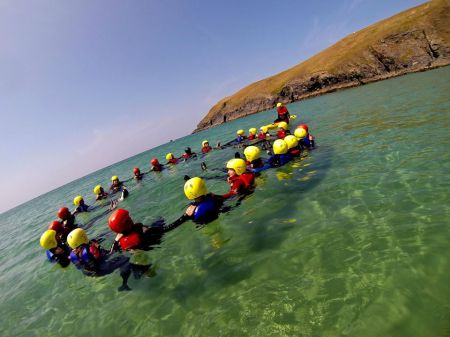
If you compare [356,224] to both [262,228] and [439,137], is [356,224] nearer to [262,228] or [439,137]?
[262,228]

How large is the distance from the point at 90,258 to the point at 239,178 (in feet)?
22.2

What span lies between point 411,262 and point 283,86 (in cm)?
11233

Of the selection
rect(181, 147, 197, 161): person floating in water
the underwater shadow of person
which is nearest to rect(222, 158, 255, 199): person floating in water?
the underwater shadow of person

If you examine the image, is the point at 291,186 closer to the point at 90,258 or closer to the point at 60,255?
the point at 90,258

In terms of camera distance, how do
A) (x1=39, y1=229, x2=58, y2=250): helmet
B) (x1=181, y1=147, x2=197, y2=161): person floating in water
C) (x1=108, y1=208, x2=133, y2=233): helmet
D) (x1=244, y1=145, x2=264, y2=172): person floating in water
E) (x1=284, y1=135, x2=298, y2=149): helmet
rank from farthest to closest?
(x1=181, y1=147, x2=197, y2=161): person floating in water, (x1=284, y1=135, x2=298, y2=149): helmet, (x1=244, y1=145, x2=264, y2=172): person floating in water, (x1=39, y1=229, x2=58, y2=250): helmet, (x1=108, y1=208, x2=133, y2=233): helmet

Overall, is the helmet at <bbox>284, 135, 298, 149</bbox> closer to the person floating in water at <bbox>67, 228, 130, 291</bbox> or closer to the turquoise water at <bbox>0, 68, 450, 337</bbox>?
the turquoise water at <bbox>0, 68, 450, 337</bbox>

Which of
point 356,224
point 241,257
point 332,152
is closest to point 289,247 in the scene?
point 241,257

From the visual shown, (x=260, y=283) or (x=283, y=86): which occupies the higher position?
(x=283, y=86)

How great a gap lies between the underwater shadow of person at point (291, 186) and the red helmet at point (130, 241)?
4.04 metres

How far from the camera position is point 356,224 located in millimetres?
7609

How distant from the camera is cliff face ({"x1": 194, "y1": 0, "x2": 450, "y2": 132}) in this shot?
2635 inches

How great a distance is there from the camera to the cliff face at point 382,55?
6694cm

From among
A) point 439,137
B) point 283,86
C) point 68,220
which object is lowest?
point 439,137

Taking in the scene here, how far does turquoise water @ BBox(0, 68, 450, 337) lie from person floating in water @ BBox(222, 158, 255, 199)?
70 cm
